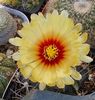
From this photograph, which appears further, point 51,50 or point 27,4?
point 27,4

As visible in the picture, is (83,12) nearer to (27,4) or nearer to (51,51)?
(51,51)

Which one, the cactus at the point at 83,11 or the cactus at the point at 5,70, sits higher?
the cactus at the point at 83,11

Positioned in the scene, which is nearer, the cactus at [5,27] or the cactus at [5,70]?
the cactus at [5,70]

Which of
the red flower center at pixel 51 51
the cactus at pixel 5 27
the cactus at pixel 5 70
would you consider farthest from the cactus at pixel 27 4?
the red flower center at pixel 51 51

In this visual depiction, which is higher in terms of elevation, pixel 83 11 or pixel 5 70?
pixel 83 11

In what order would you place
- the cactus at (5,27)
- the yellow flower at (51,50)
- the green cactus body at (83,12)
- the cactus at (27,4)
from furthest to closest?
the cactus at (27,4), the cactus at (5,27), the green cactus body at (83,12), the yellow flower at (51,50)

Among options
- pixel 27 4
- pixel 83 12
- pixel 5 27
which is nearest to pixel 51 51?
pixel 83 12

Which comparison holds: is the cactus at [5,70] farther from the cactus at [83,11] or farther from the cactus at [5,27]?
the cactus at [83,11]

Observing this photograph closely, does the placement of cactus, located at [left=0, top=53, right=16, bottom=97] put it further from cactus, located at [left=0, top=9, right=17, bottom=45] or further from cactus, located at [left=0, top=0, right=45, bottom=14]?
cactus, located at [left=0, top=0, right=45, bottom=14]
